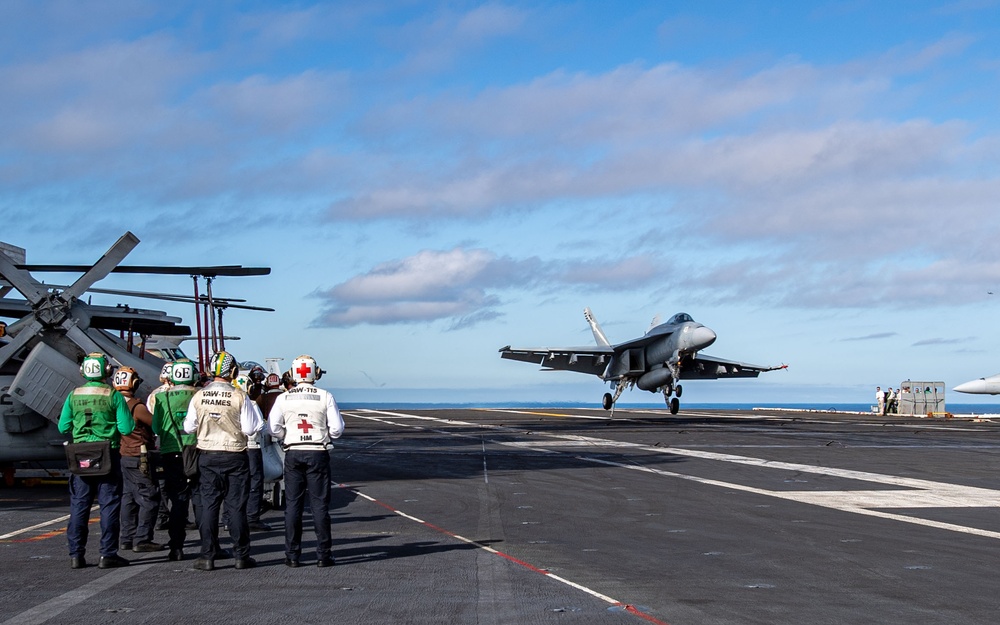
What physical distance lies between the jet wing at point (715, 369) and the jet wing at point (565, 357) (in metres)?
5.11

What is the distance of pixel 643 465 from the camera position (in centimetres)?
2309

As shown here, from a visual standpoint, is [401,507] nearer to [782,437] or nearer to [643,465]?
[643,465]

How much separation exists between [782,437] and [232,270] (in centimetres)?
2454

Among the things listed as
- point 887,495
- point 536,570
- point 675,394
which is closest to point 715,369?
point 675,394

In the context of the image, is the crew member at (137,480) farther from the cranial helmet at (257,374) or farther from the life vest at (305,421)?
the cranial helmet at (257,374)

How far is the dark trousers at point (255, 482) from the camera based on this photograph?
1143cm

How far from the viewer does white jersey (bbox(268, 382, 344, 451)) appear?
9930mm

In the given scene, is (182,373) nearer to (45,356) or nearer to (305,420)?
(305,420)

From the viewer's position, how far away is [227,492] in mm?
9984

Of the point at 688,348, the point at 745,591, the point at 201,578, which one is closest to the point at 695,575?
the point at 745,591

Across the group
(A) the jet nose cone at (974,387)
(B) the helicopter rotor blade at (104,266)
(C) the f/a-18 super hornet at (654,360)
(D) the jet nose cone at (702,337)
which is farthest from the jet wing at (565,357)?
(B) the helicopter rotor blade at (104,266)

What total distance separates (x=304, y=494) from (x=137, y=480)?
248 cm

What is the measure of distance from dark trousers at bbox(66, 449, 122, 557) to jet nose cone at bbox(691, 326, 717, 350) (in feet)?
127

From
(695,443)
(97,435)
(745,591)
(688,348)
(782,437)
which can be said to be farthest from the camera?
(688,348)
